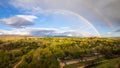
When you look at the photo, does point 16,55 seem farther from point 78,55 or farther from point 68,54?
point 78,55

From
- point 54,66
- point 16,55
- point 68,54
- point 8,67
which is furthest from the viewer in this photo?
point 16,55

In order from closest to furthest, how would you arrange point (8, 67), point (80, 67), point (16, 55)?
point (80, 67) → point (8, 67) → point (16, 55)

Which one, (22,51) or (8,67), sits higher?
(22,51)

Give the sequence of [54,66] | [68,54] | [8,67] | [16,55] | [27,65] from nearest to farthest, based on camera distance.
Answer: [54,66] < [27,65] < [8,67] < [68,54] < [16,55]

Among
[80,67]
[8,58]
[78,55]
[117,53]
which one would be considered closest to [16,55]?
[8,58]

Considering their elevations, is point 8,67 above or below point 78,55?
below

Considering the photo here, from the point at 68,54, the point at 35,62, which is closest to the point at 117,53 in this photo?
the point at 68,54

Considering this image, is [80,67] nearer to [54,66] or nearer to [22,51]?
[54,66]

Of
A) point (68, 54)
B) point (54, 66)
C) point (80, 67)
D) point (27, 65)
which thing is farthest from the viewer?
point (68, 54)

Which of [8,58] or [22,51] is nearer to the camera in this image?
[8,58]
